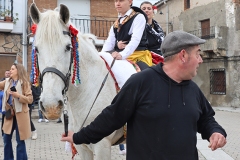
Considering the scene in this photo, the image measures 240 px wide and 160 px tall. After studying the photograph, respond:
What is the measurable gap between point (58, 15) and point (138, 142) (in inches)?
59.6

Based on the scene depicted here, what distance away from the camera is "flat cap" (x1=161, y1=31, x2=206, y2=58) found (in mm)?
2193

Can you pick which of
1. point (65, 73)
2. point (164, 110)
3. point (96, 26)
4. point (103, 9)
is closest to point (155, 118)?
point (164, 110)

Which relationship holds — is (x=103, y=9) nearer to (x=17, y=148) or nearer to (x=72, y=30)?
(x=17, y=148)

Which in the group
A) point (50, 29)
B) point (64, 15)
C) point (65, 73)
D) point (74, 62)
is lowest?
point (65, 73)

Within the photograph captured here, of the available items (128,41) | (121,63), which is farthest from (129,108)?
(128,41)

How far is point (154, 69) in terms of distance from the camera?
2.32m

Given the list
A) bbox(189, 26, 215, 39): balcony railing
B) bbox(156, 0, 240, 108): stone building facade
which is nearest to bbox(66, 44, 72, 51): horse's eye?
bbox(156, 0, 240, 108): stone building facade

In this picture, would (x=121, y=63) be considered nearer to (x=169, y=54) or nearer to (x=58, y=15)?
(x=58, y=15)

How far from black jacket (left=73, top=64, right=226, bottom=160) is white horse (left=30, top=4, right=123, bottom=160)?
1.64ft

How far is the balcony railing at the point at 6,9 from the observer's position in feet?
51.6

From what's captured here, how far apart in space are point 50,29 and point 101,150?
1.33 meters

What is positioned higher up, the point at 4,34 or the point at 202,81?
the point at 4,34

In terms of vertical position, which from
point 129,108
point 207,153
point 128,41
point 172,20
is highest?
point 172,20

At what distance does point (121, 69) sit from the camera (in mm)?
3707
